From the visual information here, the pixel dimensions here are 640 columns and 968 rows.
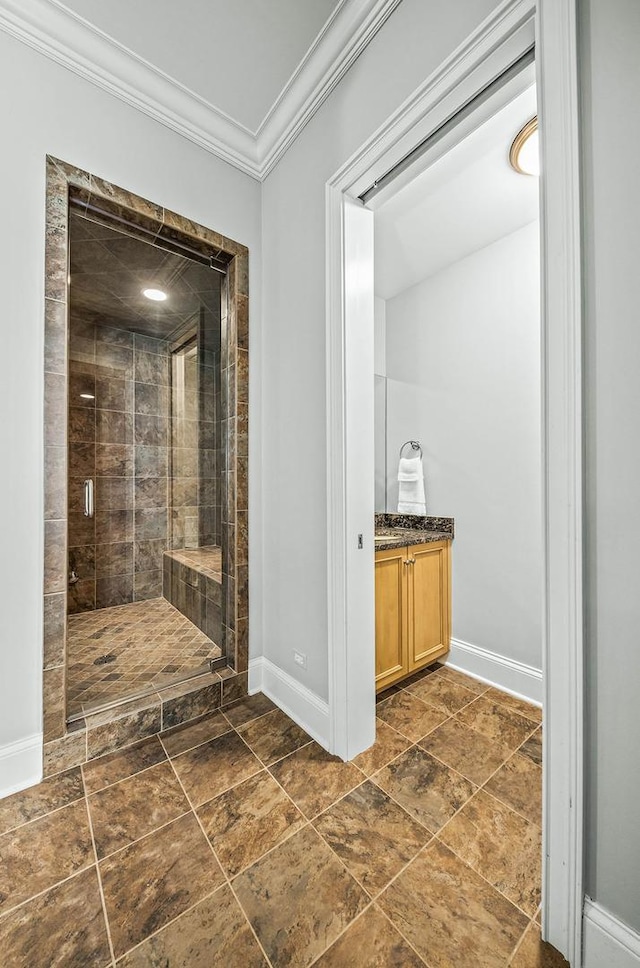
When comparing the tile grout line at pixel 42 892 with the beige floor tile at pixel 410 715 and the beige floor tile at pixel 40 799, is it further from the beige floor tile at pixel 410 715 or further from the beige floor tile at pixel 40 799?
the beige floor tile at pixel 410 715

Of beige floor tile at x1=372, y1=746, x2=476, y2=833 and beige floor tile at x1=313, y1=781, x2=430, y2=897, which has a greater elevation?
Result: beige floor tile at x1=313, y1=781, x2=430, y2=897

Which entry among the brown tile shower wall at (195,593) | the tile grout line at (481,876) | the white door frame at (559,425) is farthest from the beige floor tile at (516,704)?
the brown tile shower wall at (195,593)

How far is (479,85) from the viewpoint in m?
1.17

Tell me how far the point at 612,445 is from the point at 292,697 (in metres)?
1.73

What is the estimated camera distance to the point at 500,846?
4.05ft

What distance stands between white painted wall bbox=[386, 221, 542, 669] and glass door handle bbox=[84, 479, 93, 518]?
208 centimetres

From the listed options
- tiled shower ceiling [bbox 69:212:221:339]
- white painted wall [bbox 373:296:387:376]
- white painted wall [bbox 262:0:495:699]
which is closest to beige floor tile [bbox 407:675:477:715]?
white painted wall [bbox 262:0:495:699]

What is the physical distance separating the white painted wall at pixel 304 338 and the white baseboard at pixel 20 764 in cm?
103

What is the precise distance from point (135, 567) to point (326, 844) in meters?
1.86

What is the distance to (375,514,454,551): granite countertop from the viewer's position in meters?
2.34

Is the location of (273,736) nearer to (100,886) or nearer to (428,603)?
(100,886)

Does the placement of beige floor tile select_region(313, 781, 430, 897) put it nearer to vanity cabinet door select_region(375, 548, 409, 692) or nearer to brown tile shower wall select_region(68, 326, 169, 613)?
vanity cabinet door select_region(375, 548, 409, 692)

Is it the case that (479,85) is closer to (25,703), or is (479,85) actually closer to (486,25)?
(486,25)

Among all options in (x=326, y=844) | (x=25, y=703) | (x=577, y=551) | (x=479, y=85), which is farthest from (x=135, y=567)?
(x=479, y=85)
